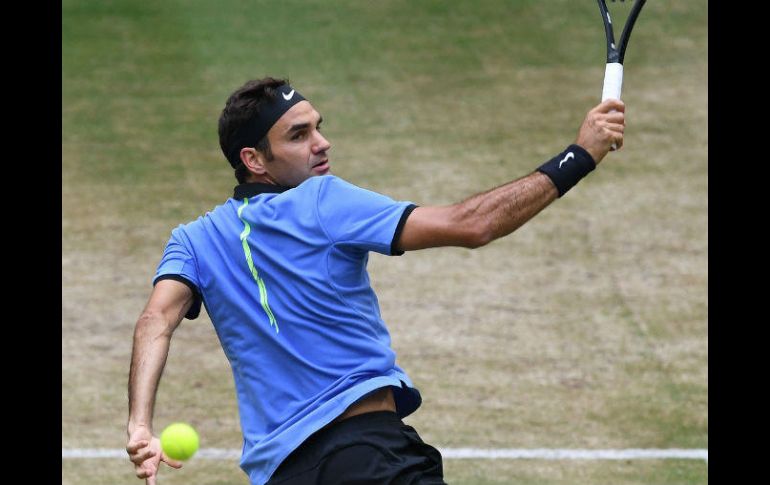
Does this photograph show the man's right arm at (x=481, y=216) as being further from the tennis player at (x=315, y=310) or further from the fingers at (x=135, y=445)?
the fingers at (x=135, y=445)

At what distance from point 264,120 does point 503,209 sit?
1.23 meters

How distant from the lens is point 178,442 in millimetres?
5094

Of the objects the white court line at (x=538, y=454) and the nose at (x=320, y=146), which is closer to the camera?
the nose at (x=320, y=146)

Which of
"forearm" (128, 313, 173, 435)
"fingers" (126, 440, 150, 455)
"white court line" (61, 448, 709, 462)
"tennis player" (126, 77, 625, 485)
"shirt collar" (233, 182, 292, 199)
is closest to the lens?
"fingers" (126, 440, 150, 455)

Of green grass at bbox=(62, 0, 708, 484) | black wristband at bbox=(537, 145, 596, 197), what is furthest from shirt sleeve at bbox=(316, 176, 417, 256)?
green grass at bbox=(62, 0, 708, 484)

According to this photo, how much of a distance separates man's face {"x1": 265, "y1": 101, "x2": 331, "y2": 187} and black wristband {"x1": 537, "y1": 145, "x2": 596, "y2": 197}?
3.46 feet

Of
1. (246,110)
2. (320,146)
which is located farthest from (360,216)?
(246,110)

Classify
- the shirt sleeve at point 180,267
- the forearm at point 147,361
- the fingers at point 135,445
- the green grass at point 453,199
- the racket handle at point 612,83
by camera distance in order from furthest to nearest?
the green grass at point 453,199 → the shirt sleeve at point 180,267 → the racket handle at point 612,83 → the forearm at point 147,361 → the fingers at point 135,445

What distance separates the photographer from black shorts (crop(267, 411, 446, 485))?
16.9ft

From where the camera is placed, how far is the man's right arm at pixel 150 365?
16.3 feet

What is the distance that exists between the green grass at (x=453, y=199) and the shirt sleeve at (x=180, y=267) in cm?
323

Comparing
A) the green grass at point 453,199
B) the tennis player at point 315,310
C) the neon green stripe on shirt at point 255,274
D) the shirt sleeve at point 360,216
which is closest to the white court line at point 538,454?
the green grass at point 453,199

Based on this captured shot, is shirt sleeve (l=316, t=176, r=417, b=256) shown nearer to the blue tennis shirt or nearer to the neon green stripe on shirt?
the blue tennis shirt

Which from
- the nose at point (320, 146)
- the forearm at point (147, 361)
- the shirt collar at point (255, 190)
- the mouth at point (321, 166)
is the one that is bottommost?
the forearm at point (147, 361)
